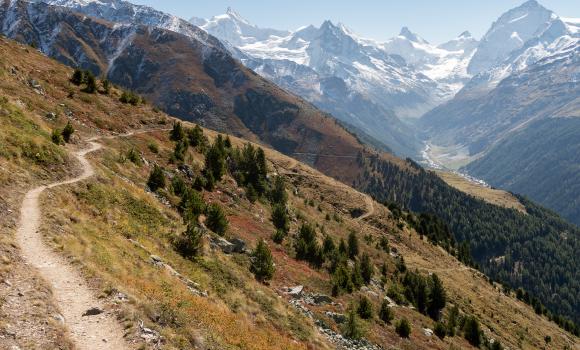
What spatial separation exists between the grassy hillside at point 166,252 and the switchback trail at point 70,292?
1.86 feet

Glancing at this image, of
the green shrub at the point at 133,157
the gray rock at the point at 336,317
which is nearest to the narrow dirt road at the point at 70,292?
the gray rock at the point at 336,317

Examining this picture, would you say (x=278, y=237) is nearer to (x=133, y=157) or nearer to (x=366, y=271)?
(x=366, y=271)

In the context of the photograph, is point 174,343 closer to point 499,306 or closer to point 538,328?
point 499,306

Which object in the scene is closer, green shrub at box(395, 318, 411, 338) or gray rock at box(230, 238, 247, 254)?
gray rock at box(230, 238, 247, 254)

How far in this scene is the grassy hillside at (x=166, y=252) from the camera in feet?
79.0

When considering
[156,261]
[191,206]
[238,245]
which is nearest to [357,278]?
[238,245]

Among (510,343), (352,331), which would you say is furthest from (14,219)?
(510,343)

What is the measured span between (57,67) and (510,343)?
92738 mm

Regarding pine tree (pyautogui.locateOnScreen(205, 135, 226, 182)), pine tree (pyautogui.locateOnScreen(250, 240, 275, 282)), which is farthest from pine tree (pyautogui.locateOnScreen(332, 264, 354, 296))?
pine tree (pyautogui.locateOnScreen(205, 135, 226, 182))

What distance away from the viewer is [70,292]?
21.4 m

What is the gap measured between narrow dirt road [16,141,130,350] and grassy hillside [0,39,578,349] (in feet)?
1.89

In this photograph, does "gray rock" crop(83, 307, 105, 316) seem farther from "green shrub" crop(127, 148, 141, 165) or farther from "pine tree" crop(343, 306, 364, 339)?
"green shrub" crop(127, 148, 141, 165)

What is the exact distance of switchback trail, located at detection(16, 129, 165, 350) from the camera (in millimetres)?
18750

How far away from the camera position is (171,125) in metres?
83.4
